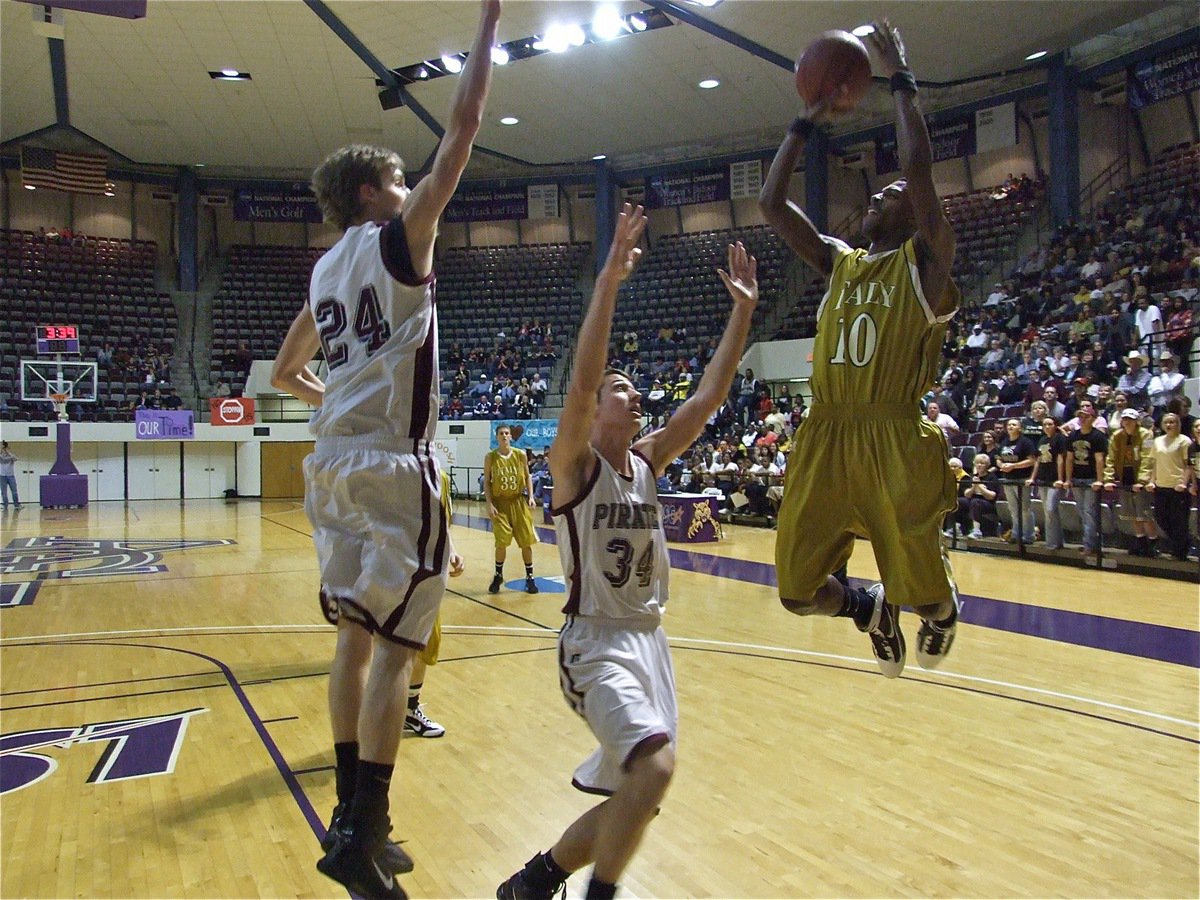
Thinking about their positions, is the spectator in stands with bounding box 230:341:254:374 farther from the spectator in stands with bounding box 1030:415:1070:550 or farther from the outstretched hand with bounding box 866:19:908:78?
the outstretched hand with bounding box 866:19:908:78

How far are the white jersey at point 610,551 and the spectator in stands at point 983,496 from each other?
9.48 metres

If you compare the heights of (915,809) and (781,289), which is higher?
(781,289)

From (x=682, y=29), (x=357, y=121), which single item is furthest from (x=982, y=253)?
(x=357, y=121)

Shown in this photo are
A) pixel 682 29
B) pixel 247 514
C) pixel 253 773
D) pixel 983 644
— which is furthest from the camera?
pixel 247 514

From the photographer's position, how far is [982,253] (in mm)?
20312

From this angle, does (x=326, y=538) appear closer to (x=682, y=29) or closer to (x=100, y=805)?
(x=100, y=805)

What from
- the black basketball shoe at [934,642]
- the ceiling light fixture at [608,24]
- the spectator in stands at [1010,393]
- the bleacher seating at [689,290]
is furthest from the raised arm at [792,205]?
the bleacher seating at [689,290]

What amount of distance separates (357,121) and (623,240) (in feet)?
72.9

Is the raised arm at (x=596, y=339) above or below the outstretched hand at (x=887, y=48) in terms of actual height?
below

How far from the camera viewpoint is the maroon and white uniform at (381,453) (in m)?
2.38

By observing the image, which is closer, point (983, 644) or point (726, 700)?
point (726, 700)

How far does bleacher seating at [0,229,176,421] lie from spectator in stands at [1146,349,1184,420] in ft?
73.0

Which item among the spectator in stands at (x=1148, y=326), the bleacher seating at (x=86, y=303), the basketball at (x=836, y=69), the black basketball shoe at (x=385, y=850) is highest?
the bleacher seating at (x=86, y=303)

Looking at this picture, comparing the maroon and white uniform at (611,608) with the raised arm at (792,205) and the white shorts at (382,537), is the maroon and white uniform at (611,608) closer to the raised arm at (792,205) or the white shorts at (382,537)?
the white shorts at (382,537)
